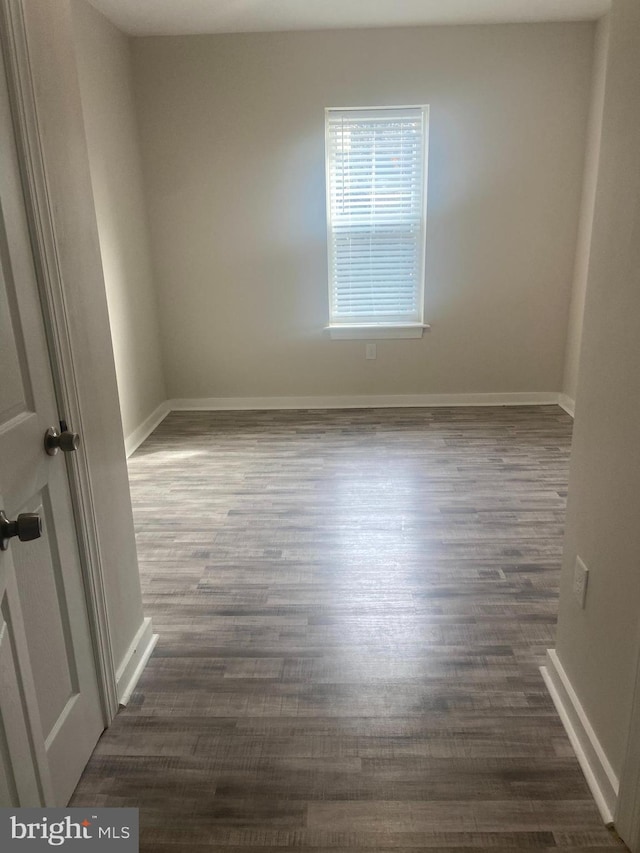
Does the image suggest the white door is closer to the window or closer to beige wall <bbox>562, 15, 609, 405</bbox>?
beige wall <bbox>562, 15, 609, 405</bbox>

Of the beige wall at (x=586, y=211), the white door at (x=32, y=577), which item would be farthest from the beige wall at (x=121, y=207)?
the beige wall at (x=586, y=211)

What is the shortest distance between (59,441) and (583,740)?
1611mm

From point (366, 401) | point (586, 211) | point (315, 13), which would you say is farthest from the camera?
point (366, 401)

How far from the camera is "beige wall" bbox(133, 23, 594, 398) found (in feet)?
13.8

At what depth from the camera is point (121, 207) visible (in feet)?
13.4

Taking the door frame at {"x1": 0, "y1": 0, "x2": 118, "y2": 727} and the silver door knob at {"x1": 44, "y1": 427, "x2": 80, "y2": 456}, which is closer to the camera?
the door frame at {"x1": 0, "y1": 0, "x2": 118, "y2": 727}

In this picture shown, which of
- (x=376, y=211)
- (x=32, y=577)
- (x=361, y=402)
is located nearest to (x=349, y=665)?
(x=32, y=577)

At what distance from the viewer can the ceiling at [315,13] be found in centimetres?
363

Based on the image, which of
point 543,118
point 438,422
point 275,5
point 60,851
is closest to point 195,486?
point 438,422

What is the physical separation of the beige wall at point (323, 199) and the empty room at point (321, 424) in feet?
0.07

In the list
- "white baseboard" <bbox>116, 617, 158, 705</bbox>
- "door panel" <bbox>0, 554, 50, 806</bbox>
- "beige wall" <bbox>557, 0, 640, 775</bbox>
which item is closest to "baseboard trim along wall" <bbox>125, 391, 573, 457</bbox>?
"white baseboard" <bbox>116, 617, 158, 705</bbox>

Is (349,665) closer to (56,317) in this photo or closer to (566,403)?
(56,317)

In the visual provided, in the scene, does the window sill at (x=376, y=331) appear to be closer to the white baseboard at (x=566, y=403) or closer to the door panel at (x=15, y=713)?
the white baseboard at (x=566, y=403)

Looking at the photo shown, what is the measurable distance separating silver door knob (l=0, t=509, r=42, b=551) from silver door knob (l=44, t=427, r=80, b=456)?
0.43 m
